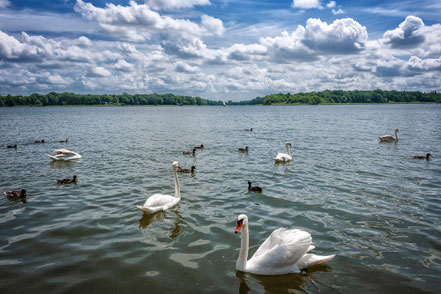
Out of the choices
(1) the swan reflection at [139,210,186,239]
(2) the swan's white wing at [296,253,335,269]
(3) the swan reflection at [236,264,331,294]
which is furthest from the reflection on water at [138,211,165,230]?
(2) the swan's white wing at [296,253,335,269]

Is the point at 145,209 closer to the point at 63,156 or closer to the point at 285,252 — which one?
the point at 285,252

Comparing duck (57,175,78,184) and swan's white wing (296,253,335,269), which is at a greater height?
duck (57,175,78,184)

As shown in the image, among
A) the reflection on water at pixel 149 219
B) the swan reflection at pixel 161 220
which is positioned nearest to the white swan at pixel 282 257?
the swan reflection at pixel 161 220

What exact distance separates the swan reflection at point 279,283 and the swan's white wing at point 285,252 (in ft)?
0.81

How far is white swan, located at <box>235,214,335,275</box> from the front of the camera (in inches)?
242

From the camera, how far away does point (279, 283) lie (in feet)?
20.0

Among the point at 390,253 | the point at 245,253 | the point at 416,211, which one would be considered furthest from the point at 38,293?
the point at 416,211

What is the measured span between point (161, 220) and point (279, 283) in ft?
15.2

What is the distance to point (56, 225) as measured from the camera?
28.7 feet

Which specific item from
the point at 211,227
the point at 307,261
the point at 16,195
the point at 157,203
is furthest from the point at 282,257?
the point at 16,195

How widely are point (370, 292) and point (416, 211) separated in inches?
213

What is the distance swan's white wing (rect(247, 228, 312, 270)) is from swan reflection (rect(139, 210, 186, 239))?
2.96 meters

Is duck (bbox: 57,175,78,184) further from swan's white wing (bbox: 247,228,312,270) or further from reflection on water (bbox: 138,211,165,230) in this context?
swan's white wing (bbox: 247,228,312,270)

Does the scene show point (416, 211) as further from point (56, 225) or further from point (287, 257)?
point (56, 225)
